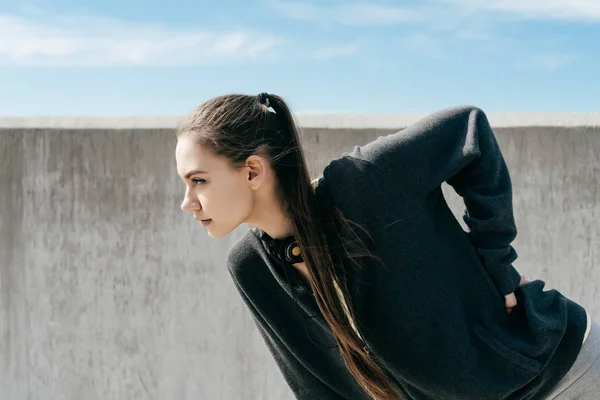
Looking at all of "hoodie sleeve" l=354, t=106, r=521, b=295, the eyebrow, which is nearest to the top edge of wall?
"hoodie sleeve" l=354, t=106, r=521, b=295

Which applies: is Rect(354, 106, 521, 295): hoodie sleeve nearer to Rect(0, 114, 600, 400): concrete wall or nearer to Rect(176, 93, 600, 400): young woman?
Rect(176, 93, 600, 400): young woman

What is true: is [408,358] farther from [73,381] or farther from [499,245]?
[73,381]

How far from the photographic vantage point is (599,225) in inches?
114

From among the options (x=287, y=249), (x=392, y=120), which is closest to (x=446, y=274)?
(x=287, y=249)

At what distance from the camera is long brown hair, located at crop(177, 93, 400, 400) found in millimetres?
1689

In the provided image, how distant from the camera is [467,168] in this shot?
181cm

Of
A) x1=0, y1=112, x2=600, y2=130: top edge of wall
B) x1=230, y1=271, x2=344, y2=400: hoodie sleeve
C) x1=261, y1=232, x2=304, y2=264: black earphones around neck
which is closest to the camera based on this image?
x1=261, y1=232, x2=304, y2=264: black earphones around neck

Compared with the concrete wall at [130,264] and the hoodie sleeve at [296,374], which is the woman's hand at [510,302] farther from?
the concrete wall at [130,264]

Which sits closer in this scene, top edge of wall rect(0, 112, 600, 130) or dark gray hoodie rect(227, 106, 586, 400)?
dark gray hoodie rect(227, 106, 586, 400)

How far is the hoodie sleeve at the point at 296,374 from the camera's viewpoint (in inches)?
80.6

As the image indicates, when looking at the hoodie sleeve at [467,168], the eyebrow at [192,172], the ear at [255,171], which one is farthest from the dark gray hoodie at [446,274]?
the eyebrow at [192,172]

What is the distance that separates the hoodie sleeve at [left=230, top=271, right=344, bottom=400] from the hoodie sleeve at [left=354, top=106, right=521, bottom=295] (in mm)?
520

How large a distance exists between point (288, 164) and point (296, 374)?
612 millimetres

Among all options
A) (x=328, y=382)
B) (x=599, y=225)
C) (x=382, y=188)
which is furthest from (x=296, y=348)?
(x=599, y=225)
